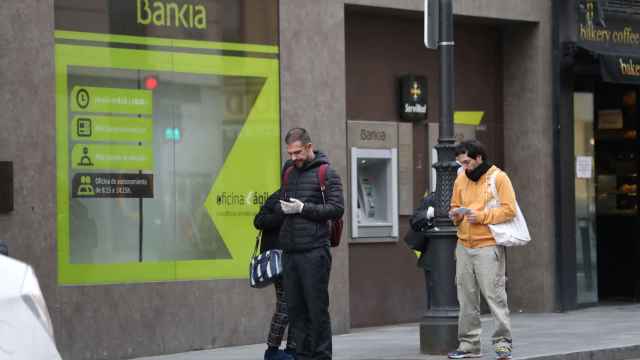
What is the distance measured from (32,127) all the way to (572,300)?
8367 millimetres

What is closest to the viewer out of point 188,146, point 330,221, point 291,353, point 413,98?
point 330,221

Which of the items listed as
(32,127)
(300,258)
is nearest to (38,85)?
(32,127)

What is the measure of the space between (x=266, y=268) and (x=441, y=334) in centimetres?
195

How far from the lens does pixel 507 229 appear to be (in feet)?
38.3

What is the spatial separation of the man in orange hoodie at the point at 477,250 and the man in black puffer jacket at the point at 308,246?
1.67m

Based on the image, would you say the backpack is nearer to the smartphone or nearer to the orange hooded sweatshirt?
the smartphone

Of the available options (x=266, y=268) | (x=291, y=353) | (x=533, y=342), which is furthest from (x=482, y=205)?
(x=533, y=342)

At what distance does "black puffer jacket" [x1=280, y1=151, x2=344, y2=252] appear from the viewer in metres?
10.5

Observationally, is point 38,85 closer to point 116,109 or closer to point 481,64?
point 116,109

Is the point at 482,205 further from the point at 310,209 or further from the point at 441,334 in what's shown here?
the point at 310,209

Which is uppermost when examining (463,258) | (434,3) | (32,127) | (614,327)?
(434,3)

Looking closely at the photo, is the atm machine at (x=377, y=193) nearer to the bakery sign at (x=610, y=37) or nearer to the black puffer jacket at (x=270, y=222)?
the bakery sign at (x=610, y=37)

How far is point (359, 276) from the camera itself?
16078 mm

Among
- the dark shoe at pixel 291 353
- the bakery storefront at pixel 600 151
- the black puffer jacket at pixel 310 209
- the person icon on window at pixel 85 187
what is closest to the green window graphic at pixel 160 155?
the person icon on window at pixel 85 187
